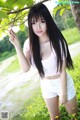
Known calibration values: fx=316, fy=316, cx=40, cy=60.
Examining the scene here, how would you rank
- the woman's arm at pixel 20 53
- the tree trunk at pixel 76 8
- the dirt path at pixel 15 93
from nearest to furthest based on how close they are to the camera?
the tree trunk at pixel 76 8 → the woman's arm at pixel 20 53 → the dirt path at pixel 15 93

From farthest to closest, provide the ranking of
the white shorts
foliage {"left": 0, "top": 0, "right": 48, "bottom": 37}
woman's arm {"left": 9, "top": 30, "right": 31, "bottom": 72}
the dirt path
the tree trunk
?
the dirt path → the white shorts → woman's arm {"left": 9, "top": 30, "right": 31, "bottom": 72} → the tree trunk → foliage {"left": 0, "top": 0, "right": 48, "bottom": 37}

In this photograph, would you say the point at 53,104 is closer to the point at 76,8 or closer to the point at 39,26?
the point at 39,26

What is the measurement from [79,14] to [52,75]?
0.48m

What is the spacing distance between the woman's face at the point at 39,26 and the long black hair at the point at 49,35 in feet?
0.07

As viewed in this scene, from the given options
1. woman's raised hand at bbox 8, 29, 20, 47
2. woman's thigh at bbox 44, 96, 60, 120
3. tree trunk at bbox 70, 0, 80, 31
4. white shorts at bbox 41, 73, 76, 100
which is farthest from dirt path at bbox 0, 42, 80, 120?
tree trunk at bbox 70, 0, 80, 31

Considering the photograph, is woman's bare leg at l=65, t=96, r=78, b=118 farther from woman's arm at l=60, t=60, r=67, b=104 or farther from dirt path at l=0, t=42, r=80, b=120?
dirt path at l=0, t=42, r=80, b=120

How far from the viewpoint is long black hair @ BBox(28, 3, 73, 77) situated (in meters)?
2.13

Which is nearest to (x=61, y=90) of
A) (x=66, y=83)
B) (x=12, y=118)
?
(x=66, y=83)

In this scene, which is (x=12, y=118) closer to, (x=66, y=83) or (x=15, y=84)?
(x=66, y=83)

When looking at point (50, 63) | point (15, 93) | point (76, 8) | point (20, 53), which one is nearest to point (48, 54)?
point (50, 63)

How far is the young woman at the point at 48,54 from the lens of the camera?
2135 millimetres

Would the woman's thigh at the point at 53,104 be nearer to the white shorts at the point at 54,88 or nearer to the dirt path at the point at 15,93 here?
the white shorts at the point at 54,88

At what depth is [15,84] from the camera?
376 inches

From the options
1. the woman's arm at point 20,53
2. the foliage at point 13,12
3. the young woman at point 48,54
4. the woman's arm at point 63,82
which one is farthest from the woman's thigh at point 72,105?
the foliage at point 13,12
